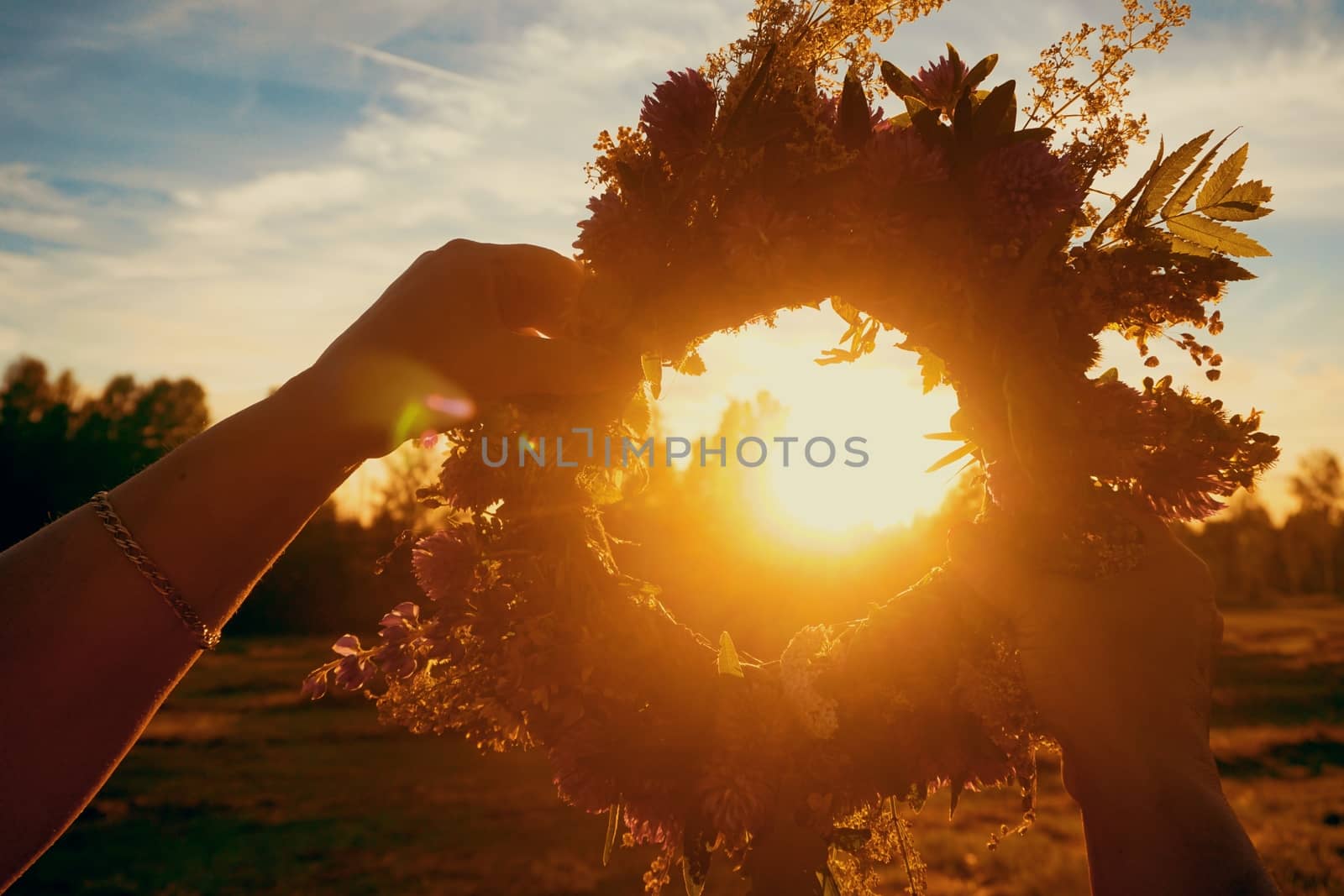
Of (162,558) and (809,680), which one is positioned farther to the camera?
(809,680)

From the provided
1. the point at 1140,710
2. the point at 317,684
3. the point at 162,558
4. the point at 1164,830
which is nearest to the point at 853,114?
the point at 1140,710

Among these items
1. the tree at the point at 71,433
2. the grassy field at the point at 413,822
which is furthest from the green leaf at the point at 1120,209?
the tree at the point at 71,433

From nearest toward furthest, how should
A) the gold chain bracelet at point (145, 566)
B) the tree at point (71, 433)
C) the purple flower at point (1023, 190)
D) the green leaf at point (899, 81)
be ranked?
1. the gold chain bracelet at point (145, 566)
2. the purple flower at point (1023, 190)
3. the green leaf at point (899, 81)
4. the tree at point (71, 433)

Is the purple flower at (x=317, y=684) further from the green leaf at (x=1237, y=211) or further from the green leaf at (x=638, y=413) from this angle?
the green leaf at (x=1237, y=211)

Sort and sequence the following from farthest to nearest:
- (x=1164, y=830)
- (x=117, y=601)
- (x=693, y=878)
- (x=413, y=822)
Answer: (x=413, y=822)
(x=693, y=878)
(x=1164, y=830)
(x=117, y=601)

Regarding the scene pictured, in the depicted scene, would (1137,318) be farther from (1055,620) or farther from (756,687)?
(756,687)

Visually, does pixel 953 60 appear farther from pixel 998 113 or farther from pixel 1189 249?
pixel 1189 249

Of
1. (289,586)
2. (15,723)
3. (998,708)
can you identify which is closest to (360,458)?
(15,723)
